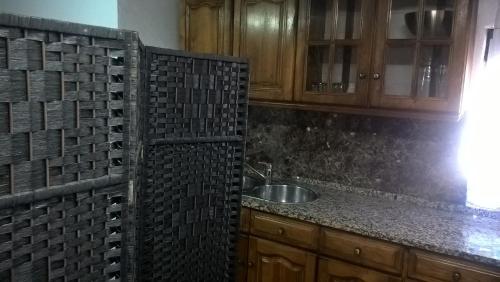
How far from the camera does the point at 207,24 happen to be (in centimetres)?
232

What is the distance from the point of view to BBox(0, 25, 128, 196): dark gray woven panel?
1.92 feet

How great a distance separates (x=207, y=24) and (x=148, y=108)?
4.57ft

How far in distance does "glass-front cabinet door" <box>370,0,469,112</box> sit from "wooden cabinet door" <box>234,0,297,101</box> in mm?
461

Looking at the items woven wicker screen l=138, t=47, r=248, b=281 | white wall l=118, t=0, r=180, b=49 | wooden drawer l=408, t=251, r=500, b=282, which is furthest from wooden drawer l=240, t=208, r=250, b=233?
white wall l=118, t=0, r=180, b=49

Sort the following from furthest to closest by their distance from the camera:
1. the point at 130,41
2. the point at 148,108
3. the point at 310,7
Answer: the point at 310,7 → the point at 148,108 → the point at 130,41

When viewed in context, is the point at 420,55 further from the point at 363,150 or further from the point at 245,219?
the point at 245,219

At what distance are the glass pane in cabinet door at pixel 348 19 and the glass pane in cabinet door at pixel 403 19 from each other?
17cm

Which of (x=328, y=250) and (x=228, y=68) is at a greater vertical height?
(x=228, y=68)

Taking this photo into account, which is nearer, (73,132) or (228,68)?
(73,132)

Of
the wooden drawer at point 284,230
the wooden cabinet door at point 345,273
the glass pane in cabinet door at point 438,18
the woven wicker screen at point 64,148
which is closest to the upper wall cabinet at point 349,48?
the glass pane in cabinet door at point 438,18

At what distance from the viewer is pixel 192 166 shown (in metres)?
1.21

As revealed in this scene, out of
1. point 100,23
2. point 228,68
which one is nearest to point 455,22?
point 228,68

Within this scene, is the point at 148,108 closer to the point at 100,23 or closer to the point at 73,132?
the point at 73,132

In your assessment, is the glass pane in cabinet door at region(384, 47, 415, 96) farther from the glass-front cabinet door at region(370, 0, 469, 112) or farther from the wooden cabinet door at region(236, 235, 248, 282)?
the wooden cabinet door at region(236, 235, 248, 282)
